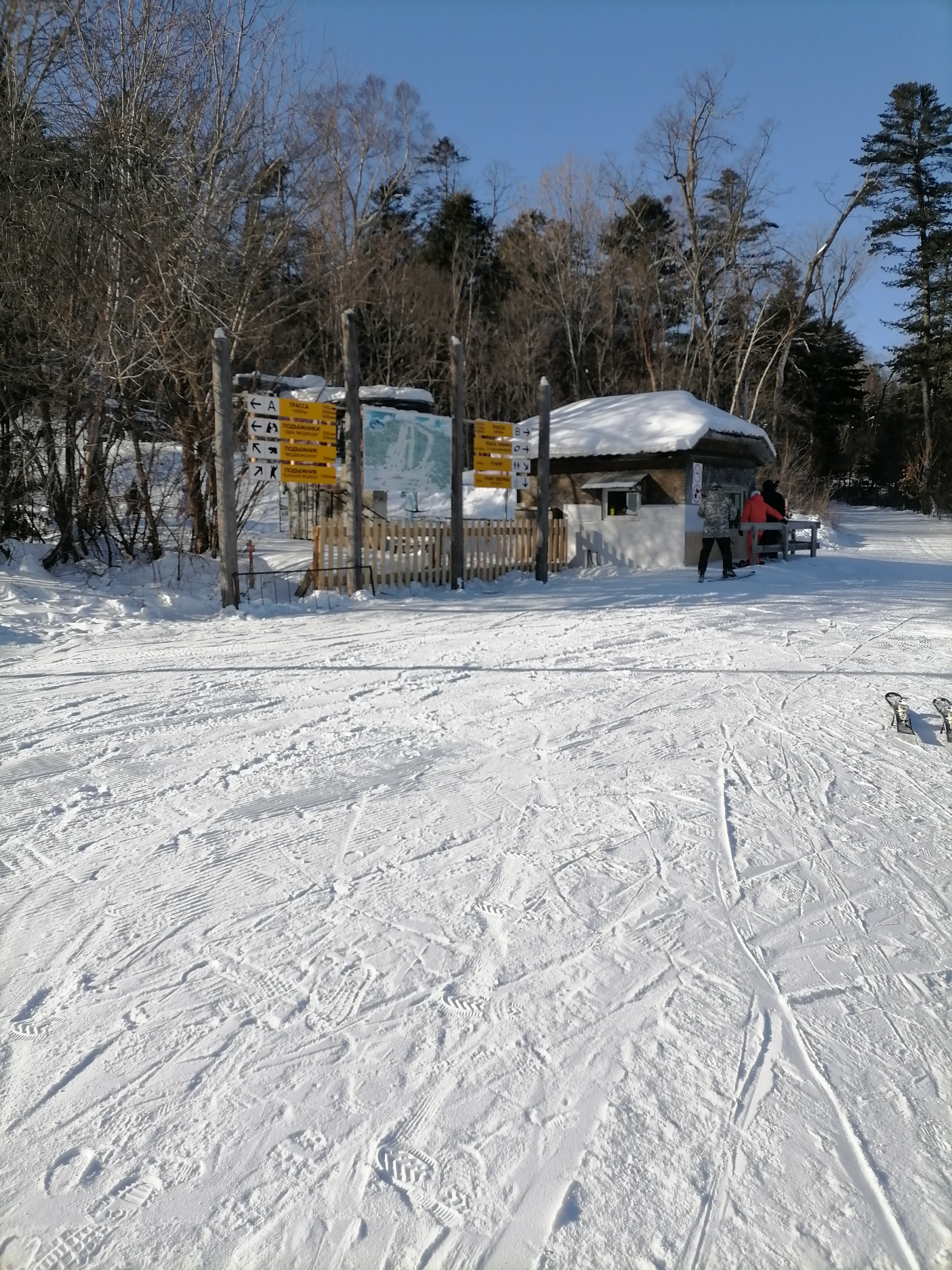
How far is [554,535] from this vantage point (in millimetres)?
16766

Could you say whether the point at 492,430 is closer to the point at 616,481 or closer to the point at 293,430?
the point at 616,481

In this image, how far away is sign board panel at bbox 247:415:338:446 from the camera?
11.0 meters

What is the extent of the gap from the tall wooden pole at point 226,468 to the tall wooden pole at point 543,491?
583 centimetres

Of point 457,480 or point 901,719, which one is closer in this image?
point 901,719

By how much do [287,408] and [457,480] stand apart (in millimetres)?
3176

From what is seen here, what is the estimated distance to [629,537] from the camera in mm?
17547

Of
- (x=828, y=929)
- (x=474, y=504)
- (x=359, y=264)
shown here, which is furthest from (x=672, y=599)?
(x=359, y=264)

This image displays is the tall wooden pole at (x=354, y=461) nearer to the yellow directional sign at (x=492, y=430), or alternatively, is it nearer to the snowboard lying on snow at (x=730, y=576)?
the yellow directional sign at (x=492, y=430)

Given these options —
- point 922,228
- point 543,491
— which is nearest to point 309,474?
point 543,491

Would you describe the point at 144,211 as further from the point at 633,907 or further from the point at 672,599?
the point at 633,907

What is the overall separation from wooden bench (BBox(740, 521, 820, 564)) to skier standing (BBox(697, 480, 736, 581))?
539 mm

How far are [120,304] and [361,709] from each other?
812cm

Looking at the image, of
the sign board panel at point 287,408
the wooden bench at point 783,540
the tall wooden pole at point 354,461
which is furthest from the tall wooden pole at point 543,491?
the wooden bench at point 783,540

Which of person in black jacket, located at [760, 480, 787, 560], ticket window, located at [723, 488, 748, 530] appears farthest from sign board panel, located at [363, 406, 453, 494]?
person in black jacket, located at [760, 480, 787, 560]
